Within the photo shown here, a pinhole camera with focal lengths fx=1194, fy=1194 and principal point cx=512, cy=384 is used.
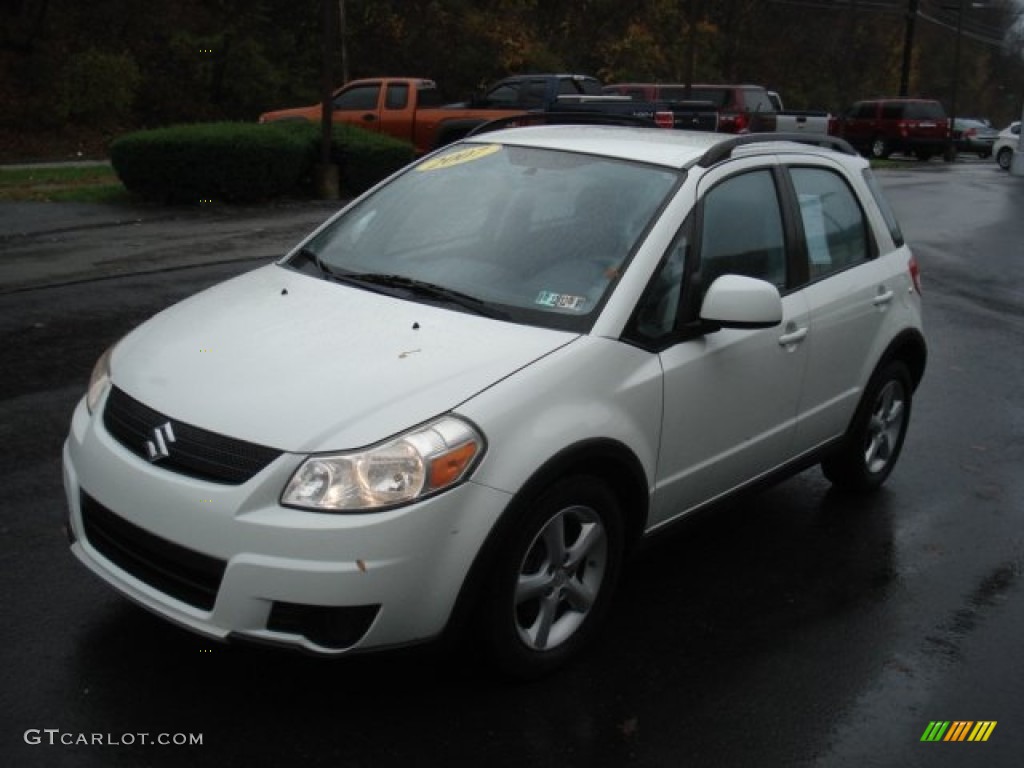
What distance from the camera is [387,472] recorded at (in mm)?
3307

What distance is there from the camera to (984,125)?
49.2 metres

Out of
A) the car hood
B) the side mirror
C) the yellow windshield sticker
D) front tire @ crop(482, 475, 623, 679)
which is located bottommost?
front tire @ crop(482, 475, 623, 679)

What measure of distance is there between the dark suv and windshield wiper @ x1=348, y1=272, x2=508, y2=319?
3754 cm

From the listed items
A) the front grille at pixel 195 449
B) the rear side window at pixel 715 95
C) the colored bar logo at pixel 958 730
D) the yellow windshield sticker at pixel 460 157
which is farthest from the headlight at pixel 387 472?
the rear side window at pixel 715 95

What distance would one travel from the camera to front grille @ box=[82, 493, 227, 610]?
332 centimetres

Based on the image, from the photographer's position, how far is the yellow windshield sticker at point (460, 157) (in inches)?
197

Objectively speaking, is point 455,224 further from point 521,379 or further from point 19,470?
point 19,470

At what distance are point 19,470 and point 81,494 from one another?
1.95 metres

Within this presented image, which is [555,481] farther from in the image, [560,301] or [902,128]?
[902,128]

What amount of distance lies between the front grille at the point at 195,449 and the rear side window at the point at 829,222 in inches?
106

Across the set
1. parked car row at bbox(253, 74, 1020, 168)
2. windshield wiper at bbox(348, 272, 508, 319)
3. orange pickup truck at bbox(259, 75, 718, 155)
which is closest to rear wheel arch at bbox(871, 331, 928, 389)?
parked car row at bbox(253, 74, 1020, 168)

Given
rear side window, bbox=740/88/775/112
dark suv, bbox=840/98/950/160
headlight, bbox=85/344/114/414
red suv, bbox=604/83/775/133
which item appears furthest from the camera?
Result: dark suv, bbox=840/98/950/160

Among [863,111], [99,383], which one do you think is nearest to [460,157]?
[99,383]

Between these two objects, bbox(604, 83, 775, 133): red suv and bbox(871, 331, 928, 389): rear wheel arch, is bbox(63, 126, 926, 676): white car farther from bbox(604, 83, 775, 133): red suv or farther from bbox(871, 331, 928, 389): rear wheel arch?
bbox(604, 83, 775, 133): red suv
